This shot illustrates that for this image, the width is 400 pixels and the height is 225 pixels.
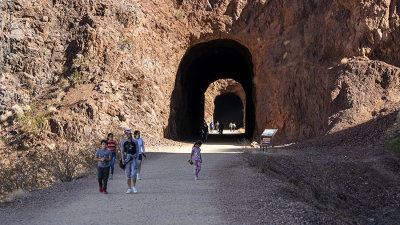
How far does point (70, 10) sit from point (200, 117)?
1872 cm

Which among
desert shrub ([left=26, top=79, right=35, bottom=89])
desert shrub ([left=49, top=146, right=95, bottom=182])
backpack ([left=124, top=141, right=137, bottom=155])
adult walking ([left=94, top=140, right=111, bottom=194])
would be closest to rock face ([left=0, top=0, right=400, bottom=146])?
desert shrub ([left=26, top=79, right=35, bottom=89])

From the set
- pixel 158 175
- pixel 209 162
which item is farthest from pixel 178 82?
pixel 158 175

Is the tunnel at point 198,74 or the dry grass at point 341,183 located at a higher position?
the tunnel at point 198,74

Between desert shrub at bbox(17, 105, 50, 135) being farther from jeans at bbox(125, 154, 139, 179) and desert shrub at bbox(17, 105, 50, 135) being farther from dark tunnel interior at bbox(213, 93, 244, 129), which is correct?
dark tunnel interior at bbox(213, 93, 244, 129)

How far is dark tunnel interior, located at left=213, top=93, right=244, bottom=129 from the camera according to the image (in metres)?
59.4

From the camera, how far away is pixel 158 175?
9.92 meters

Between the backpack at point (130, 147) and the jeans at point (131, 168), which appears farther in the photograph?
the backpack at point (130, 147)

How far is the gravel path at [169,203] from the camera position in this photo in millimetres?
5359

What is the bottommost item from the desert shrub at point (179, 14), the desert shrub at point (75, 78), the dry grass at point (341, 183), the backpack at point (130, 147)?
the dry grass at point (341, 183)

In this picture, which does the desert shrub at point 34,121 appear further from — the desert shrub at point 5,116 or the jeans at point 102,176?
the jeans at point 102,176

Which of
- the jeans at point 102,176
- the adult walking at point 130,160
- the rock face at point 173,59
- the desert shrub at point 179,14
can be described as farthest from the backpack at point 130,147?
the desert shrub at point 179,14

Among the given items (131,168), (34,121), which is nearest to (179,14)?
(34,121)

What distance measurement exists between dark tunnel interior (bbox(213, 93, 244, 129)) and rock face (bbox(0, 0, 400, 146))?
114ft

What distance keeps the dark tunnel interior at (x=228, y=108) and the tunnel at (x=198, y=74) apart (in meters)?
22.3
